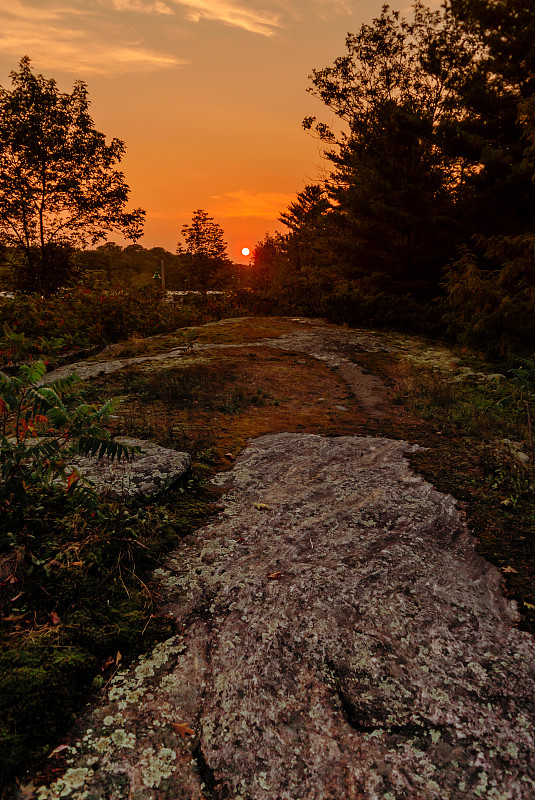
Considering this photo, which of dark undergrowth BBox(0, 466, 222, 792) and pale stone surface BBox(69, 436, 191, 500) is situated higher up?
pale stone surface BBox(69, 436, 191, 500)

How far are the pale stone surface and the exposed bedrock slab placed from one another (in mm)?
519

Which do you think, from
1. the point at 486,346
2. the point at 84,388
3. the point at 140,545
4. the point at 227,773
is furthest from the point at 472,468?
the point at 486,346

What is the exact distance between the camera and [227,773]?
1512 mm

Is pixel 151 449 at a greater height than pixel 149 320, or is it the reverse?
pixel 149 320

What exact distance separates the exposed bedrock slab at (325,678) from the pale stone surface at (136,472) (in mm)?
519

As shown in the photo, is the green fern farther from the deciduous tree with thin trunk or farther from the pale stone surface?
the deciduous tree with thin trunk

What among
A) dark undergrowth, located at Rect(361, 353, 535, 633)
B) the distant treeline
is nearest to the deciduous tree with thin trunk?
the distant treeline

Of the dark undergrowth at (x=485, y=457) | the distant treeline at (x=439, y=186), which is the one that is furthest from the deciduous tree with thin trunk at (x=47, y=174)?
the dark undergrowth at (x=485, y=457)

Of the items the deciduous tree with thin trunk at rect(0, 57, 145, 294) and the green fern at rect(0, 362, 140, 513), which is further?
the deciduous tree with thin trunk at rect(0, 57, 145, 294)

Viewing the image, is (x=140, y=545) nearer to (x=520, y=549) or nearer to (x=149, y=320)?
A: (x=520, y=549)

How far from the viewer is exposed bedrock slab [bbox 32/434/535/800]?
1481mm

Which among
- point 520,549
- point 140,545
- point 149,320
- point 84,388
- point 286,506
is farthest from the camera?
point 149,320

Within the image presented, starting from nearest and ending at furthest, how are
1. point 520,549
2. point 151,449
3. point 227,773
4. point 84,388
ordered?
point 227,773 → point 520,549 → point 151,449 → point 84,388

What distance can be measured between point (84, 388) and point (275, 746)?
447cm
